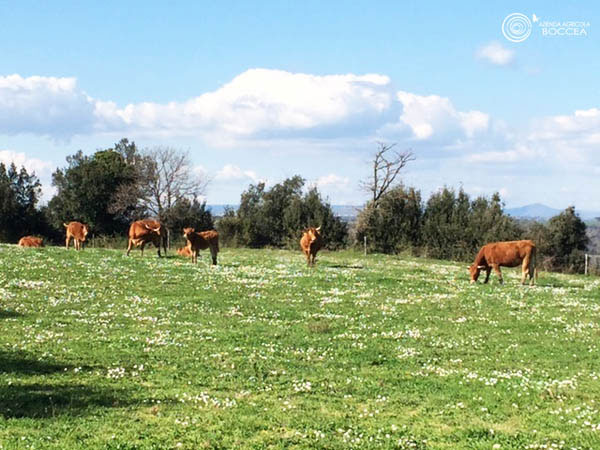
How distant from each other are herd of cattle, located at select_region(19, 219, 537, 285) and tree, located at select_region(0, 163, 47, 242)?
101 feet

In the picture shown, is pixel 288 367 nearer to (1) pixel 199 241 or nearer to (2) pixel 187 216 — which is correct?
(1) pixel 199 241

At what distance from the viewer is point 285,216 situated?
77.6m

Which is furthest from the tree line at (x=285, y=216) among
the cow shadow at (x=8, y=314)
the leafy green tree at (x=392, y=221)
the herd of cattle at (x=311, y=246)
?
the cow shadow at (x=8, y=314)

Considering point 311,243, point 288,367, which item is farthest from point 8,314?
point 311,243

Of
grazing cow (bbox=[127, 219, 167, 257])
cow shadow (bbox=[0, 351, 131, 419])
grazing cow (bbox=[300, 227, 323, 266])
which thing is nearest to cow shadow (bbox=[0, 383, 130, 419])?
cow shadow (bbox=[0, 351, 131, 419])

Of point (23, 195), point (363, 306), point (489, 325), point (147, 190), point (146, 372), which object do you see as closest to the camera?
point (146, 372)

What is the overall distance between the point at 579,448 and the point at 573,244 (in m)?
71.0

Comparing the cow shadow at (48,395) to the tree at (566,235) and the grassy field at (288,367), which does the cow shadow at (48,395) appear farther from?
the tree at (566,235)

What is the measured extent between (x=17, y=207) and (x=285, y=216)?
33593mm

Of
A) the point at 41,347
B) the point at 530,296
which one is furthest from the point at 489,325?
the point at 41,347

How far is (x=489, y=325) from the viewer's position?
1888cm

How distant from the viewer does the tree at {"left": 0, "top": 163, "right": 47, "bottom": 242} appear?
252 ft

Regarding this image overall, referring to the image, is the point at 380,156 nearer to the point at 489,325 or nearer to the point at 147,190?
the point at 147,190

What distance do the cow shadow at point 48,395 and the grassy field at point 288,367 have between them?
0.03m
